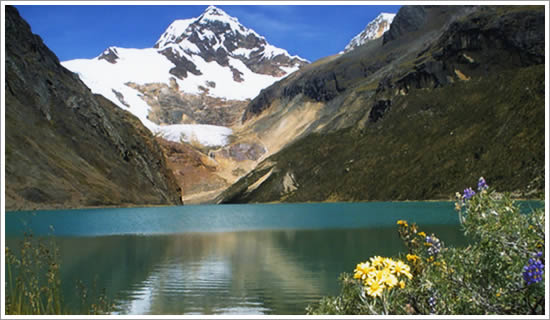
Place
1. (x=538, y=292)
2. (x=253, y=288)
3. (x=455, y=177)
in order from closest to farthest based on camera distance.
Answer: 1. (x=538, y=292)
2. (x=253, y=288)
3. (x=455, y=177)

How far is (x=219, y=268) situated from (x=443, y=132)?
106951 millimetres

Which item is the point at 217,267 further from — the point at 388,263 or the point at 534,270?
the point at 534,270

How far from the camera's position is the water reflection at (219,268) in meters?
17.3

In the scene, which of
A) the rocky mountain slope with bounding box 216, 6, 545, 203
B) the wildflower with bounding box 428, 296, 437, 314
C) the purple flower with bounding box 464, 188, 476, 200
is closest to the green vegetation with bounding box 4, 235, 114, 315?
the wildflower with bounding box 428, 296, 437, 314

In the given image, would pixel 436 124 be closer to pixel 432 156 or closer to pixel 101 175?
pixel 432 156

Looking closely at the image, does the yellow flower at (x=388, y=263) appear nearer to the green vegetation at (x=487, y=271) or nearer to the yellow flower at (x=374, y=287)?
the green vegetation at (x=487, y=271)

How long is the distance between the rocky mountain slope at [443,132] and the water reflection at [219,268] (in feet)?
203

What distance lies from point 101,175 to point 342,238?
9192 cm

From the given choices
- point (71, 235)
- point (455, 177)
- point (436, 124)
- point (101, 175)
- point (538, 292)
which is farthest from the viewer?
point (436, 124)

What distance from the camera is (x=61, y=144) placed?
11212 cm

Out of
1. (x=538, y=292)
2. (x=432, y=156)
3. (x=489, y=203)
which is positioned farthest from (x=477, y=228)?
(x=432, y=156)

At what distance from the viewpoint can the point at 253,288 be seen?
1983 centimetres

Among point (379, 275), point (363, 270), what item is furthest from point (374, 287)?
point (363, 270)

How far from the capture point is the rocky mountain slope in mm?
102062
